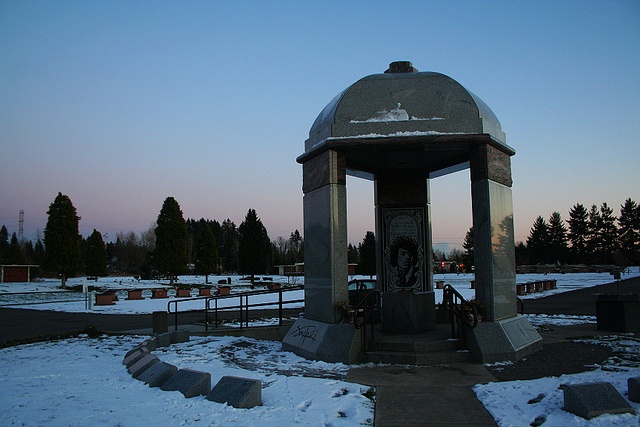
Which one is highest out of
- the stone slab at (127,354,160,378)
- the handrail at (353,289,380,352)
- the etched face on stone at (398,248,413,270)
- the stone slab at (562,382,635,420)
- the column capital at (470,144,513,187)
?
the column capital at (470,144,513,187)

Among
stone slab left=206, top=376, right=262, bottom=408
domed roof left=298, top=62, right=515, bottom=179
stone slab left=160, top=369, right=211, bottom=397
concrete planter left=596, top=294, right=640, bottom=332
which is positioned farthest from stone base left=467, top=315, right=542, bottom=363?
stone slab left=160, top=369, right=211, bottom=397

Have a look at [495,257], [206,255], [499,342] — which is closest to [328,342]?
[499,342]

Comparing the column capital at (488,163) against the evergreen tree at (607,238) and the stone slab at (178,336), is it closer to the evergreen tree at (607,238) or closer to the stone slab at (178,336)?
the stone slab at (178,336)

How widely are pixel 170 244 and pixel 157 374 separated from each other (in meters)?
49.0

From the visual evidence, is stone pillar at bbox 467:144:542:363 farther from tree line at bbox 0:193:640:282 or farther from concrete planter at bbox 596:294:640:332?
tree line at bbox 0:193:640:282

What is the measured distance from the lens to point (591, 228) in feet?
286

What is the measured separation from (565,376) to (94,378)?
6.93m

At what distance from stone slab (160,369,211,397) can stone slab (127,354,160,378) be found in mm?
1100

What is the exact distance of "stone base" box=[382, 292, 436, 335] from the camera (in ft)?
33.3

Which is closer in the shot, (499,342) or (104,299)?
(499,342)

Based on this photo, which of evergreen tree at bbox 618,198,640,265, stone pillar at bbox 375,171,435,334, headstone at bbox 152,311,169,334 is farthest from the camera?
evergreen tree at bbox 618,198,640,265

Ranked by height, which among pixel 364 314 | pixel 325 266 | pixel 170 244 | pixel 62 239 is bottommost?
pixel 364 314

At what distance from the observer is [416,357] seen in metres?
8.23

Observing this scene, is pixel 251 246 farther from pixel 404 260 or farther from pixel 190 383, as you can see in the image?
pixel 190 383
